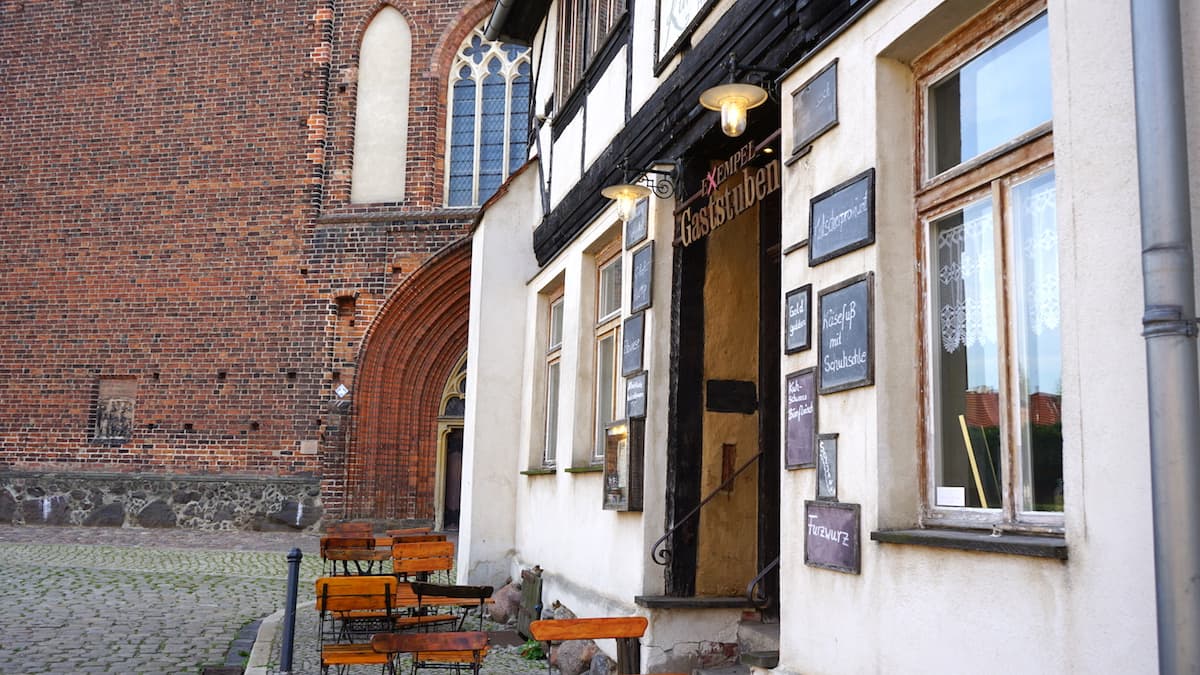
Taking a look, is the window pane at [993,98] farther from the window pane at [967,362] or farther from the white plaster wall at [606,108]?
the white plaster wall at [606,108]

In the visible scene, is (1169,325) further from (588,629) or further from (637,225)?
(637,225)

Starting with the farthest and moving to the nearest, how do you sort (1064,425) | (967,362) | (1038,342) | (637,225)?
(637,225)
(967,362)
(1038,342)
(1064,425)

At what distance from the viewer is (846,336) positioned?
4.43 metres

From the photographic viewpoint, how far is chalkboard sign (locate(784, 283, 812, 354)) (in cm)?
480

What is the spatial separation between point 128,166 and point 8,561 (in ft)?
29.6

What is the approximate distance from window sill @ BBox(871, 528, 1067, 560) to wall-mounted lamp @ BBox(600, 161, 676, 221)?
3338mm

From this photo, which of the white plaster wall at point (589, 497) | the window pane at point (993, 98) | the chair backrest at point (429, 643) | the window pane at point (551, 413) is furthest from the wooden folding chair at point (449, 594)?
the window pane at point (993, 98)

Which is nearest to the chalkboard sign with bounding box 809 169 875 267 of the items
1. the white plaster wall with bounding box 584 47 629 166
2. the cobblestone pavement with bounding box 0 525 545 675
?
the white plaster wall with bounding box 584 47 629 166

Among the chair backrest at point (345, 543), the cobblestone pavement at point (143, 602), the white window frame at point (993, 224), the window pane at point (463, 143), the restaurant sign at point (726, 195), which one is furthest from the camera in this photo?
the window pane at point (463, 143)

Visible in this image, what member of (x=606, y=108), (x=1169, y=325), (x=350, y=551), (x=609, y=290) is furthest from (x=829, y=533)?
(x=350, y=551)

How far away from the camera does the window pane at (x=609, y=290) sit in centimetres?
860

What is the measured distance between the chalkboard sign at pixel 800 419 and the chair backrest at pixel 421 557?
14.6 ft

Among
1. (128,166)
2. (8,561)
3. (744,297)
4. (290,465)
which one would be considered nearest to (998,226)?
(744,297)

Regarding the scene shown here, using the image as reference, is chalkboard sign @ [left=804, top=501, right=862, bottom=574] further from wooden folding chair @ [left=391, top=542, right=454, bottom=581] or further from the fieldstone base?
the fieldstone base
